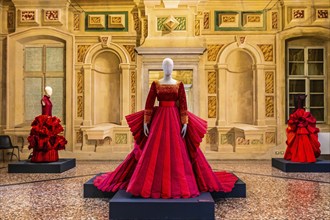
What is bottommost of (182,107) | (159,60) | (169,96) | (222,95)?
(182,107)

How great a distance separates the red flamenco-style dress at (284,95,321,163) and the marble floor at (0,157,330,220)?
46 cm

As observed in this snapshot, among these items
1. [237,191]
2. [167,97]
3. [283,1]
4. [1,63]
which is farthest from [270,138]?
[1,63]

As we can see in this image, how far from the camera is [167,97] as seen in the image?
150 inches

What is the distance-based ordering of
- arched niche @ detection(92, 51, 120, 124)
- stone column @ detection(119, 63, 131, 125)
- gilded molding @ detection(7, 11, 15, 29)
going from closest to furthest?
stone column @ detection(119, 63, 131, 125)
gilded molding @ detection(7, 11, 15, 29)
arched niche @ detection(92, 51, 120, 124)

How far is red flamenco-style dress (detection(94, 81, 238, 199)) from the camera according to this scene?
3543mm

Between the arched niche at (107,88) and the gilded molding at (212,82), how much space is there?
87.6 inches

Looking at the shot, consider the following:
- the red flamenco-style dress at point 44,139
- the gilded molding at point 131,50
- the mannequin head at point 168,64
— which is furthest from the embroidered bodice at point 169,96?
the gilded molding at point 131,50

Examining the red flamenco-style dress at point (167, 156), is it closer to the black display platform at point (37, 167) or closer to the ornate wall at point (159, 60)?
the black display platform at point (37, 167)

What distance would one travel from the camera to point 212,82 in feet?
27.6

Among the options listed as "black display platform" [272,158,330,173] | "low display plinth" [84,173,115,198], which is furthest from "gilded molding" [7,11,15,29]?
"black display platform" [272,158,330,173]

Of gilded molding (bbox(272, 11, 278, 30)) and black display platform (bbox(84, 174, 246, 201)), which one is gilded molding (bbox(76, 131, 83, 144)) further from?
gilded molding (bbox(272, 11, 278, 30))

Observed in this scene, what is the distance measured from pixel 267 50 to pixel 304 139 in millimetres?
2690

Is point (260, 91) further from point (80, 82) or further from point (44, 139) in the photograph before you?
point (44, 139)

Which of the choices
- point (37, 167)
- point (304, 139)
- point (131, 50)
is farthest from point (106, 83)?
point (304, 139)
